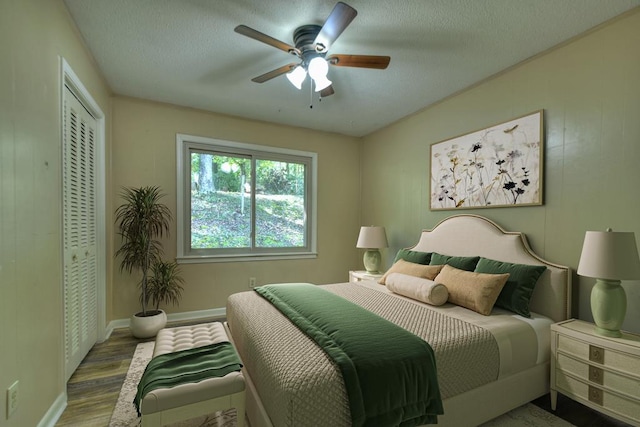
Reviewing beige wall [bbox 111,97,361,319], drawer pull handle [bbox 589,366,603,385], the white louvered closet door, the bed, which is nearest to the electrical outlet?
the white louvered closet door

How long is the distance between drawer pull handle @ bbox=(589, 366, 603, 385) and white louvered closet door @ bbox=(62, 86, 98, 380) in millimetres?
3443

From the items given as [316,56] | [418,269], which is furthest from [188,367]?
[316,56]

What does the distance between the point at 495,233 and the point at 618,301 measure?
0.98 meters

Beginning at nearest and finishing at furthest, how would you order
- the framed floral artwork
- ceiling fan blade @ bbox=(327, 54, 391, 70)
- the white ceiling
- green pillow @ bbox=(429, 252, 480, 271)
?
the white ceiling, ceiling fan blade @ bbox=(327, 54, 391, 70), the framed floral artwork, green pillow @ bbox=(429, 252, 480, 271)

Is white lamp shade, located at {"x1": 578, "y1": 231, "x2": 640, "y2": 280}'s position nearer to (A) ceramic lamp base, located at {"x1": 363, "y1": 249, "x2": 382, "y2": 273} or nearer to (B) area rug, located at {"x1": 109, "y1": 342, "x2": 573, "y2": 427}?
(B) area rug, located at {"x1": 109, "y1": 342, "x2": 573, "y2": 427}

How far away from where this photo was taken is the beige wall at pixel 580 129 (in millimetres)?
1926

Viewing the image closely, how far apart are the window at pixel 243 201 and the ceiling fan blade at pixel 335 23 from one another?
2290 mm

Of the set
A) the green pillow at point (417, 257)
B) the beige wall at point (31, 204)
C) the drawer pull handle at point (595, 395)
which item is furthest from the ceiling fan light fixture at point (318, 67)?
the drawer pull handle at point (595, 395)

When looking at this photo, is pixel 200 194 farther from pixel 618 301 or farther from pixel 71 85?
pixel 618 301

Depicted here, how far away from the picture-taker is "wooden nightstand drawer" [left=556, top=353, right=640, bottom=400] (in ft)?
5.17

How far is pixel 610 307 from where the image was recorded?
1.74m

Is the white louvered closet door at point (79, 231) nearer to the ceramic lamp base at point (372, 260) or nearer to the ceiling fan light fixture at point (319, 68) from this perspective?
the ceiling fan light fixture at point (319, 68)

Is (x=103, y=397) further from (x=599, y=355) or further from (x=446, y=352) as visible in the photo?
(x=599, y=355)

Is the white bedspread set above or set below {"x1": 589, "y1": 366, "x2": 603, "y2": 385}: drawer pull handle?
above
